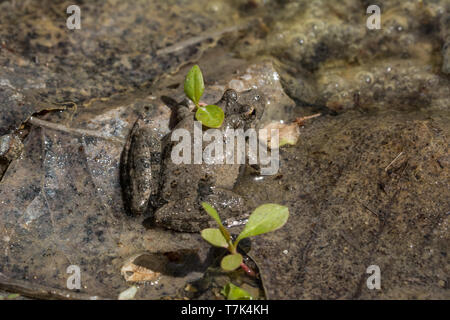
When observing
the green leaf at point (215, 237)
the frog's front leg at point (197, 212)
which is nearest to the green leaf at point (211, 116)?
the frog's front leg at point (197, 212)

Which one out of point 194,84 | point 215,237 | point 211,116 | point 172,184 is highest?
point 194,84

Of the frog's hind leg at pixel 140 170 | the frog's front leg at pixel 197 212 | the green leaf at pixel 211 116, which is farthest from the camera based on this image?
the green leaf at pixel 211 116

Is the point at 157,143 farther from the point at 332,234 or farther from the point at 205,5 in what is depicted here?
the point at 205,5

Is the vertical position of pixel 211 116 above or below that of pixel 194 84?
below

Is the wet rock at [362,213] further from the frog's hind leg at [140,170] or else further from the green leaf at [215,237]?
the frog's hind leg at [140,170]

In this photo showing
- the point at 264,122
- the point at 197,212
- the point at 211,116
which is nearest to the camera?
the point at 197,212

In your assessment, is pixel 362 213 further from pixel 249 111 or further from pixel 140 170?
pixel 140 170

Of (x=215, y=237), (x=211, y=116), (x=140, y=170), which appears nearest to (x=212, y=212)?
(x=215, y=237)
